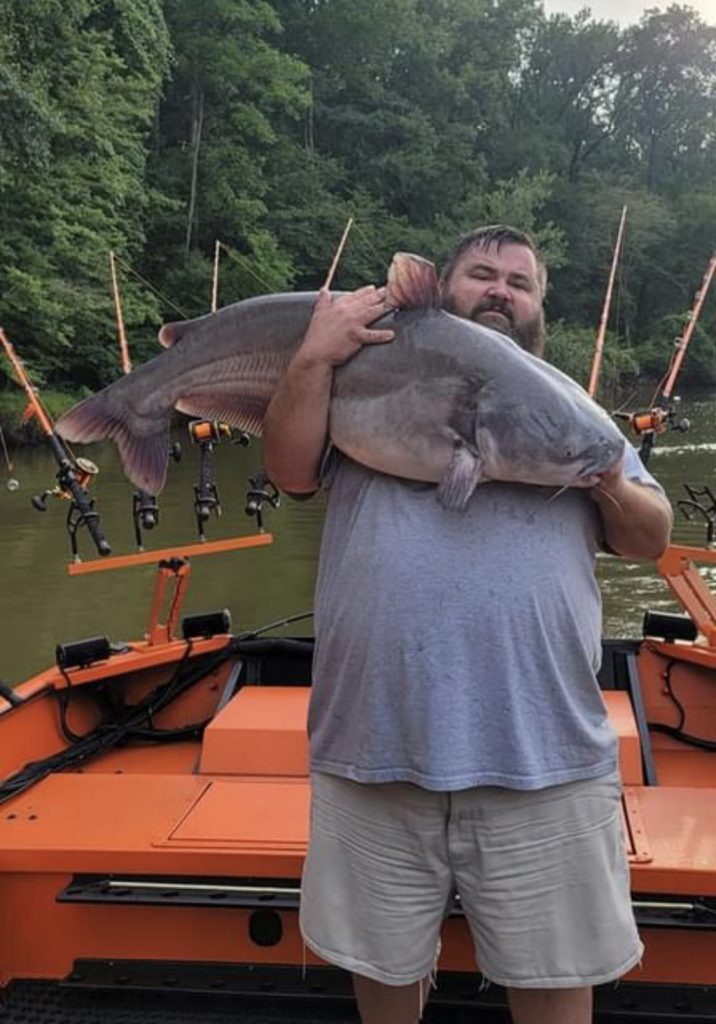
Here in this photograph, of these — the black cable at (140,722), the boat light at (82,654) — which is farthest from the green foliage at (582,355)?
the boat light at (82,654)

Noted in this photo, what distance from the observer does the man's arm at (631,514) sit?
1.84m

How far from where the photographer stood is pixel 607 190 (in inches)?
1994

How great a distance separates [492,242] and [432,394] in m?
0.43

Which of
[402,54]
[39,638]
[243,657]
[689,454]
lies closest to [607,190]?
[402,54]

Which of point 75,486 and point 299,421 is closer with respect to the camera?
point 299,421

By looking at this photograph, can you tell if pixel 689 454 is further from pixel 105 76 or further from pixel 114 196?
pixel 105 76

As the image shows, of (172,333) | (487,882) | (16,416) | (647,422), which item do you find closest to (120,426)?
(172,333)

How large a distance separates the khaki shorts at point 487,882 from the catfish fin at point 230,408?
2.72ft

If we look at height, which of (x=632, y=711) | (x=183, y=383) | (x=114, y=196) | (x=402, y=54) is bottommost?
(x=632, y=711)

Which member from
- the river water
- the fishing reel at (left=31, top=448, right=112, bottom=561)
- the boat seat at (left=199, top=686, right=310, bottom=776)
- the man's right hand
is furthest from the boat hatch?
the river water

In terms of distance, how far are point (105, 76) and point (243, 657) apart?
77.5 ft

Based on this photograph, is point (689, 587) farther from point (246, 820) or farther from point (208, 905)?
point (208, 905)

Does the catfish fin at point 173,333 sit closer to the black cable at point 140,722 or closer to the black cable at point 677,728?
the black cable at point 140,722

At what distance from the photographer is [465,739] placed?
1.78 metres
